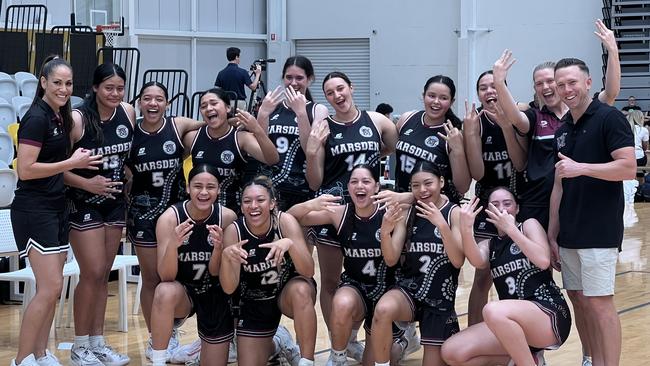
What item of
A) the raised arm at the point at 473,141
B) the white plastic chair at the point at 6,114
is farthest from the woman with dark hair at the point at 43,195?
the white plastic chair at the point at 6,114

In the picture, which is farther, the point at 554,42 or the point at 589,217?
the point at 554,42

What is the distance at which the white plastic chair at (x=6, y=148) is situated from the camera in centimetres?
906

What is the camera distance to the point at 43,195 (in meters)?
5.28

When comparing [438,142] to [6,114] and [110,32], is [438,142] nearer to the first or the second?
[6,114]

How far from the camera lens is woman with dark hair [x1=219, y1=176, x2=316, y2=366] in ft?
17.0

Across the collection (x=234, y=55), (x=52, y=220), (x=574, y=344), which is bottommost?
(x=574, y=344)

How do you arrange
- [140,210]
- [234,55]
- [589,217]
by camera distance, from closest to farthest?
[589,217] < [140,210] < [234,55]

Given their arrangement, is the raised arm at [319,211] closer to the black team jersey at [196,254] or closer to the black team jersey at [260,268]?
the black team jersey at [260,268]

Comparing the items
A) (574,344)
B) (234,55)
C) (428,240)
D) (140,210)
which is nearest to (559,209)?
(428,240)

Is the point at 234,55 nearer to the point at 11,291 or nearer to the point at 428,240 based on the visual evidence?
the point at 11,291

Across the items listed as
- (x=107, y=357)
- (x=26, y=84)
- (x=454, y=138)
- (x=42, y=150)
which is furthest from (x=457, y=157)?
(x=26, y=84)

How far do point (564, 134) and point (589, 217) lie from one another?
44cm

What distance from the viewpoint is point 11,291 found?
7.91 m

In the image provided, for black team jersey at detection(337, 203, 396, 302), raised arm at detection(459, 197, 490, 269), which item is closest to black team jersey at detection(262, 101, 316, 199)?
black team jersey at detection(337, 203, 396, 302)
